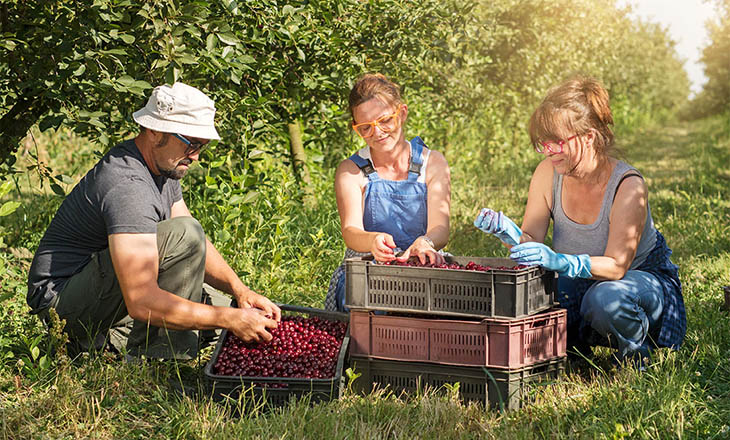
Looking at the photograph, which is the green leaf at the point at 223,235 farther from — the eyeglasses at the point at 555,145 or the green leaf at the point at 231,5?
the eyeglasses at the point at 555,145

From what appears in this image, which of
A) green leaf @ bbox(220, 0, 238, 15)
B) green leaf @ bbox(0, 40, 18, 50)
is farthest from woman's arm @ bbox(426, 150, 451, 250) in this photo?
green leaf @ bbox(0, 40, 18, 50)

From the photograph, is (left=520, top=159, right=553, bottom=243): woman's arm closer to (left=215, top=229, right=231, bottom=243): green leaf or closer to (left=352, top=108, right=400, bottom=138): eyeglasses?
(left=352, top=108, right=400, bottom=138): eyeglasses

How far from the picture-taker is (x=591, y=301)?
3.40 metres

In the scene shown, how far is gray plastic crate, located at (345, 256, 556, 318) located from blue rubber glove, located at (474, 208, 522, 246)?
1.03ft

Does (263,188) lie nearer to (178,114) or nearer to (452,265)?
(178,114)

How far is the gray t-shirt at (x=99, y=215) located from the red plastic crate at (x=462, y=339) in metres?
1.07

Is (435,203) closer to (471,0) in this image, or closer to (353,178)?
(353,178)

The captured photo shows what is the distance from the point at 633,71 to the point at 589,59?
1095 centimetres

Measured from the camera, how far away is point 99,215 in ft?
11.0

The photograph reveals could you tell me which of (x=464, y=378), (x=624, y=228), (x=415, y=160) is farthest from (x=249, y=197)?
(x=624, y=228)

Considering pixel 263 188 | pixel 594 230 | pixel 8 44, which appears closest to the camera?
pixel 594 230

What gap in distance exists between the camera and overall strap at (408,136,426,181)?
13.2 feet

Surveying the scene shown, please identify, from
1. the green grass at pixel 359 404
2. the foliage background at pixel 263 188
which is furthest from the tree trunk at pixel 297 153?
the green grass at pixel 359 404

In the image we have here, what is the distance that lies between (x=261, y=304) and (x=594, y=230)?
1661mm
